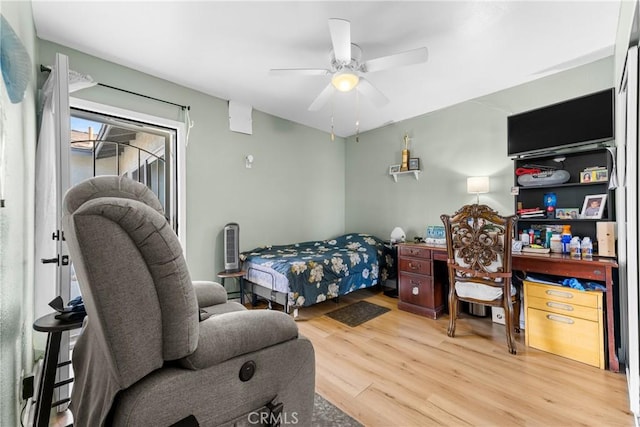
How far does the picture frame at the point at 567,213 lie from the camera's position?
2529 millimetres

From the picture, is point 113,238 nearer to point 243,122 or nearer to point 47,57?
point 47,57

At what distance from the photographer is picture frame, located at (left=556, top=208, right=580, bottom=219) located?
2529mm

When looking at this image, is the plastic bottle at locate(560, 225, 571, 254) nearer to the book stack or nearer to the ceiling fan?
the book stack

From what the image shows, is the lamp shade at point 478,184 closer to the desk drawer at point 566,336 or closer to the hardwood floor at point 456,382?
the desk drawer at point 566,336

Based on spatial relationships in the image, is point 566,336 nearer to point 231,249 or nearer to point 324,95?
point 324,95

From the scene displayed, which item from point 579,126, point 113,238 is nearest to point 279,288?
point 113,238

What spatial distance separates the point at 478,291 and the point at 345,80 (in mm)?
2166

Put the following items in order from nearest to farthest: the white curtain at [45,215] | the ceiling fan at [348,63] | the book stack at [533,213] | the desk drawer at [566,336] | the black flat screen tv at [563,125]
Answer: the white curtain at [45,215] < the ceiling fan at [348,63] < the desk drawer at [566,336] < the black flat screen tv at [563,125] < the book stack at [533,213]

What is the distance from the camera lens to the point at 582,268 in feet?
6.71

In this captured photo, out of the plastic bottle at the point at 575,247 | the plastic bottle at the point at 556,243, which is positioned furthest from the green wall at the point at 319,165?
the plastic bottle at the point at 575,247

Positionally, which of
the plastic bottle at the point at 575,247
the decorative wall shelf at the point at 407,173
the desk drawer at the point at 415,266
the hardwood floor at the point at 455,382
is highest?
the decorative wall shelf at the point at 407,173

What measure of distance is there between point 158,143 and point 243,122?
1.06 metres

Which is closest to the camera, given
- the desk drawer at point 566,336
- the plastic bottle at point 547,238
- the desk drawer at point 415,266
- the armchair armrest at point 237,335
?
the armchair armrest at point 237,335

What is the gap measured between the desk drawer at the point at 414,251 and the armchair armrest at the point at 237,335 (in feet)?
7.26
